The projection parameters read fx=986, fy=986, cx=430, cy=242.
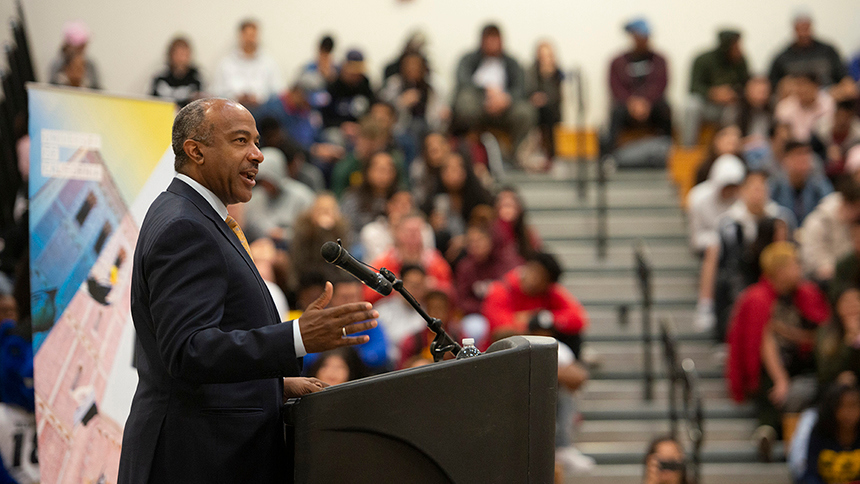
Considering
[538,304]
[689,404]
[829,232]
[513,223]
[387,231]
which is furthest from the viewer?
[513,223]

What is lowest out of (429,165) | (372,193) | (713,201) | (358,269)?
(713,201)

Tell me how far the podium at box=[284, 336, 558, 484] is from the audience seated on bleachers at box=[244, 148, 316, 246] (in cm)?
577

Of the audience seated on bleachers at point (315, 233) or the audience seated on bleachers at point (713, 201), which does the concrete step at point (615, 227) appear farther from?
the audience seated on bleachers at point (315, 233)

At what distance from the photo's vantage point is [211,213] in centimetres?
220

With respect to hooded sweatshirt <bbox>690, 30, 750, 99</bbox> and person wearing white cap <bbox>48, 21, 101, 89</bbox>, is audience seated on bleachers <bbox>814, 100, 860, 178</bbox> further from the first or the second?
person wearing white cap <bbox>48, 21, 101, 89</bbox>

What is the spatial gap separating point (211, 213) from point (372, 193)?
588cm

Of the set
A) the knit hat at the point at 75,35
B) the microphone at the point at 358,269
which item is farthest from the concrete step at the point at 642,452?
the knit hat at the point at 75,35

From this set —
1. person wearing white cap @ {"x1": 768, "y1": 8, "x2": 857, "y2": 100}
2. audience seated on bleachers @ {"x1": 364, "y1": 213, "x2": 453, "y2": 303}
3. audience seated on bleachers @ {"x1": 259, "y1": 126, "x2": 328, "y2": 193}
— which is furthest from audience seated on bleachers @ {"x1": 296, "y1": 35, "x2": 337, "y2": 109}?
person wearing white cap @ {"x1": 768, "y1": 8, "x2": 857, "y2": 100}

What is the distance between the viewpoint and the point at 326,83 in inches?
409

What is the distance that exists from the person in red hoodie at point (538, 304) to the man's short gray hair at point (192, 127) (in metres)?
4.23

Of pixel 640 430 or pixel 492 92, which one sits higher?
pixel 492 92

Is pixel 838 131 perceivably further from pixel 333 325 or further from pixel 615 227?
pixel 333 325

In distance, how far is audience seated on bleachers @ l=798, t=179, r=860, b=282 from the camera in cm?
726

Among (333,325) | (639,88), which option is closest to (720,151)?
(639,88)
